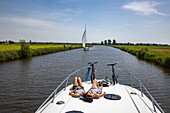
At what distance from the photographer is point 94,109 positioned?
508 cm

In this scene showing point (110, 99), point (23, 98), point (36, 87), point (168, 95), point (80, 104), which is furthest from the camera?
point (36, 87)

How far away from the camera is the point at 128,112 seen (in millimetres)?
4965

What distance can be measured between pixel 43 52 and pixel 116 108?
49667 mm

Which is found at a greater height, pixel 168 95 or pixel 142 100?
pixel 142 100

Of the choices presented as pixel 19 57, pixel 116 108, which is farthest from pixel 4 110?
pixel 19 57

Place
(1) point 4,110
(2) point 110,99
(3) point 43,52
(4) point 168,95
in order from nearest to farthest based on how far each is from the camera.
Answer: (2) point 110,99 → (1) point 4,110 → (4) point 168,95 → (3) point 43,52

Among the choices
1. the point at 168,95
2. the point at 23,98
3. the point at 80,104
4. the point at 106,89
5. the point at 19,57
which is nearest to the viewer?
the point at 80,104

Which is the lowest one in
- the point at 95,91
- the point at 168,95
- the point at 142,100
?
the point at 168,95

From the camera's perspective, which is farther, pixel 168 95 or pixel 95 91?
→ pixel 168 95

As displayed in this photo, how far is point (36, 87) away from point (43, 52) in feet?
135

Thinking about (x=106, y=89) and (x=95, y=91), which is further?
(x=106, y=89)

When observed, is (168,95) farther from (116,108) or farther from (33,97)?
(33,97)

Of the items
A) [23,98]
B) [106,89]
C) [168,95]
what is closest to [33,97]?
[23,98]

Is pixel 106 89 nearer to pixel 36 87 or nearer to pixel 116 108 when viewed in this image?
pixel 116 108
